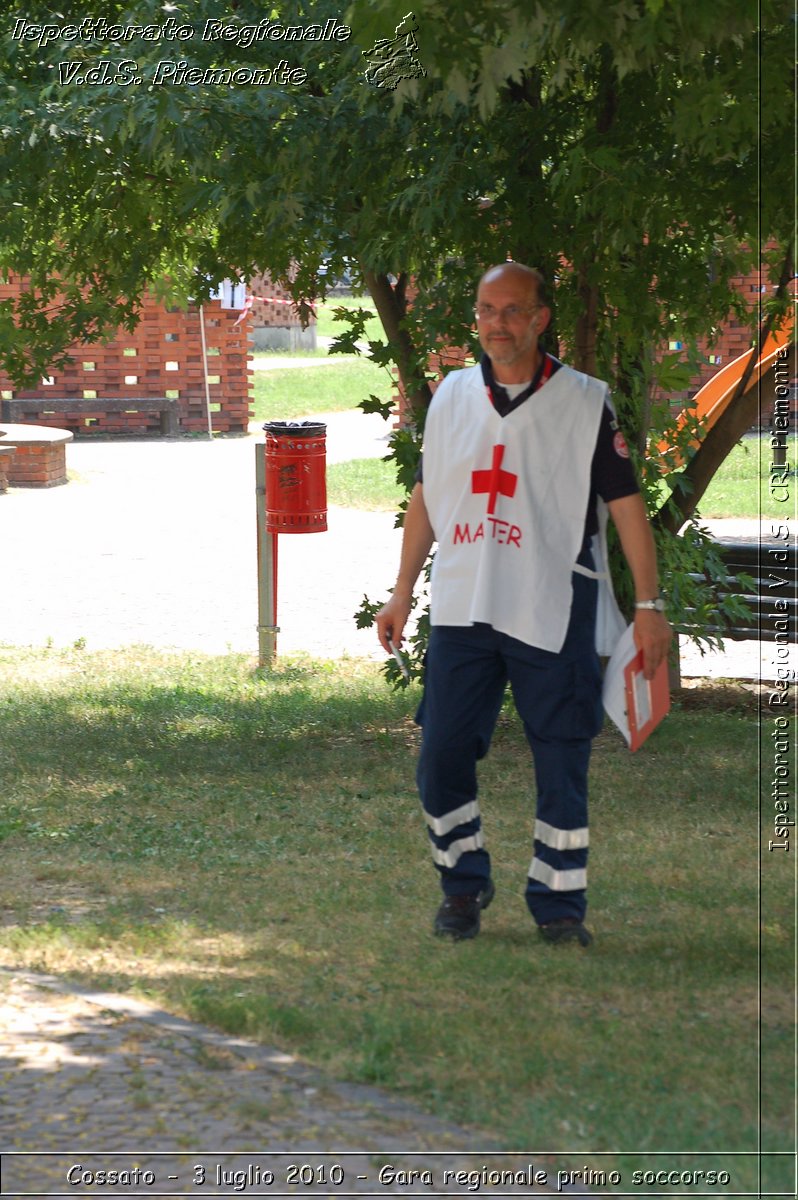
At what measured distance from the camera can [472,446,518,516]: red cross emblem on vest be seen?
4320 mm

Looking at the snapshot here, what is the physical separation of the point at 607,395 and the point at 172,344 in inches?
846

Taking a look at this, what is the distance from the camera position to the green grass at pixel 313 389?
27.0 metres

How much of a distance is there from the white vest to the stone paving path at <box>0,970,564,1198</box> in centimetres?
130

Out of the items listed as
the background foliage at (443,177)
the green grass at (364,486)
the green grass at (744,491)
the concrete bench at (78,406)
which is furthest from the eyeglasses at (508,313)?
the concrete bench at (78,406)

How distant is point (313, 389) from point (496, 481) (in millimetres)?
26315

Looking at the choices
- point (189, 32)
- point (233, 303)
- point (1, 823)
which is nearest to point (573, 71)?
point (189, 32)

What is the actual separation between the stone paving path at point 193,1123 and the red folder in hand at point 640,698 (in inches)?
50.8

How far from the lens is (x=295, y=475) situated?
9.52 metres

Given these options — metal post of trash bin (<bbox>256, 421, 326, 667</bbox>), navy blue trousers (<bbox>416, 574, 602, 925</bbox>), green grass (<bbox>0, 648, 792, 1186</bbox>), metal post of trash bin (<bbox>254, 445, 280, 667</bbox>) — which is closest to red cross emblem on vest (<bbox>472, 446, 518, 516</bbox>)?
navy blue trousers (<bbox>416, 574, 602, 925</bbox>)

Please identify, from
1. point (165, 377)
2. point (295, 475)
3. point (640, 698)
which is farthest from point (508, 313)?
point (165, 377)

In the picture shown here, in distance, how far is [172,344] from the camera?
2520cm

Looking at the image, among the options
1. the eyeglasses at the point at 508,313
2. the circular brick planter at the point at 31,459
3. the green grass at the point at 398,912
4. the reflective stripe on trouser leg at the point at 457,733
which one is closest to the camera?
the green grass at the point at 398,912

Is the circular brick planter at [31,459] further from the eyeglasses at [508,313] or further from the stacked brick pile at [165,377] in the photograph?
the eyeglasses at [508,313]

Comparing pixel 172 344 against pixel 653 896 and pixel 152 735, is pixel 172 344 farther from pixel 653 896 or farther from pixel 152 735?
pixel 653 896
